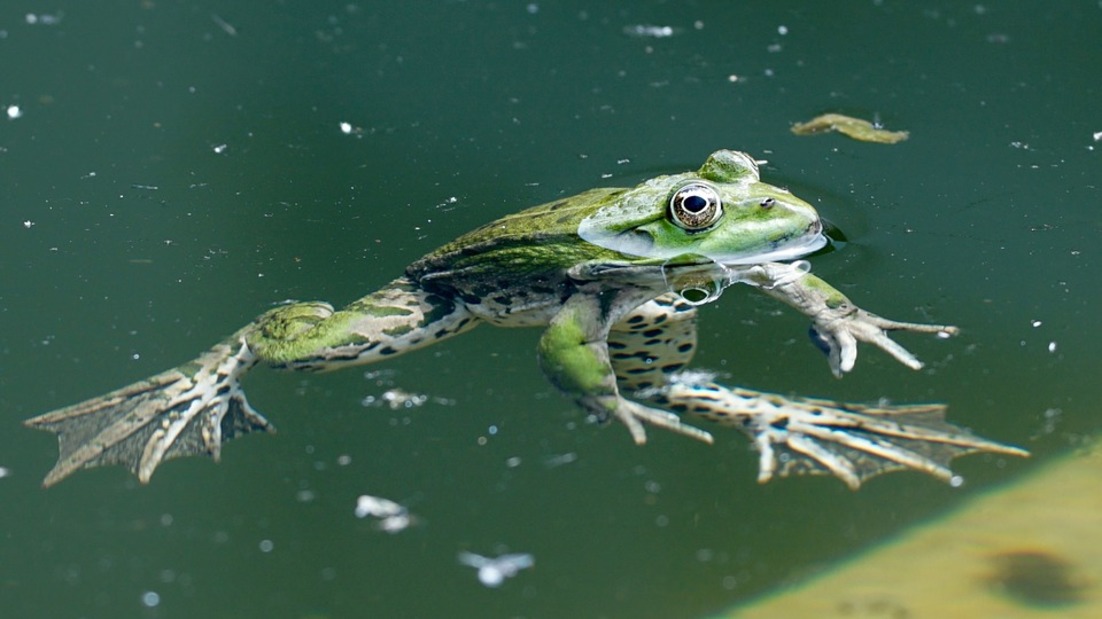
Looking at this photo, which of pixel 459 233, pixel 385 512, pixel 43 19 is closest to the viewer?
pixel 385 512

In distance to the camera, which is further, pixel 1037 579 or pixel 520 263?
pixel 520 263

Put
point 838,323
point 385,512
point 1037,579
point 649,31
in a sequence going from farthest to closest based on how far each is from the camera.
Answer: point 649,31
point 838,323
point 385,512
point 1037,579

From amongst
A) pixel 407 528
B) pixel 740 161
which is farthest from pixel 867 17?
pixel 407 528

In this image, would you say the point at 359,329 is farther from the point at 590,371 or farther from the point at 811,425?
the point at 811,425

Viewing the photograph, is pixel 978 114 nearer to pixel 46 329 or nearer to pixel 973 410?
pixel 973 410

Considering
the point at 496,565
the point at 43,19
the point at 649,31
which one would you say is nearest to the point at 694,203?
the point at 496,565

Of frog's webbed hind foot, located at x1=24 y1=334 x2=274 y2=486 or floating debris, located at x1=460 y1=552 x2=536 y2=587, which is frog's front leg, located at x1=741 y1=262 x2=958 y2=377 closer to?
floating debris, located at x1=460 y1=552 x2=536 y2=587

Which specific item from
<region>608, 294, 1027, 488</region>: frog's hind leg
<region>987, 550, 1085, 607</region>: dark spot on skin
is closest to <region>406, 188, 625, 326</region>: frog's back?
<region>608, 294, 1027, 488</region>: frog's hind leg
